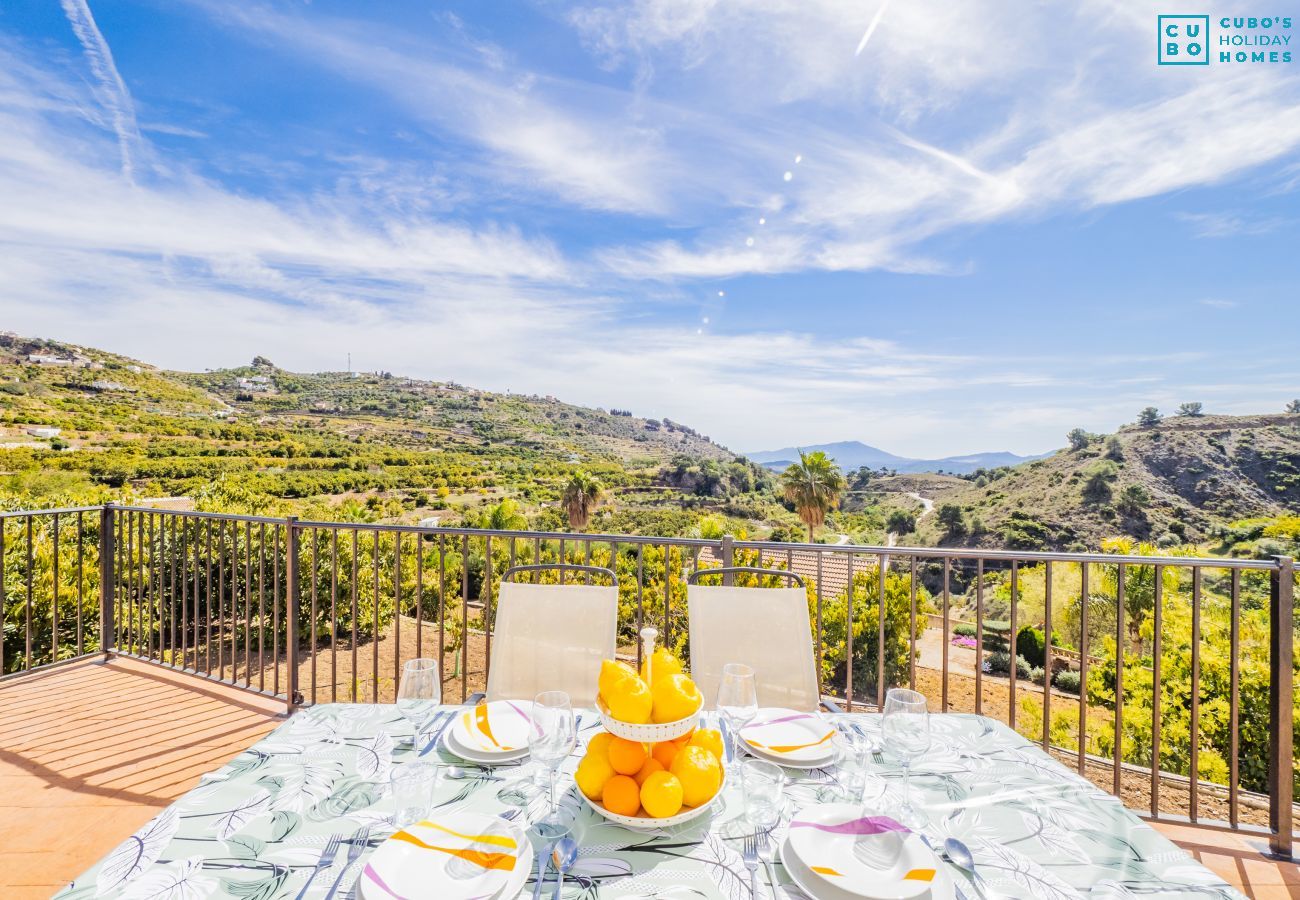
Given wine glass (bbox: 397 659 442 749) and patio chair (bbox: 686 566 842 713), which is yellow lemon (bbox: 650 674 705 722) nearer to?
wine glass (bbox: 397 659 442 749)

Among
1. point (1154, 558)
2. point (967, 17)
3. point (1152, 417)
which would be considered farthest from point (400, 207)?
point (1152, 417)

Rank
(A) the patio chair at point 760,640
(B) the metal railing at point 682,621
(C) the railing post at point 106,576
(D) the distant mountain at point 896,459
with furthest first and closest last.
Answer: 1. (D) the distant mountain at point 896,459
2. (C) the railing post at point 106,576
3. (B) the metal railing at point 682,621
4. (A) the patio chair at point 760,640

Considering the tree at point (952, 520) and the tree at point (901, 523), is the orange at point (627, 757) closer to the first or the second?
the tree at point (952, 520)

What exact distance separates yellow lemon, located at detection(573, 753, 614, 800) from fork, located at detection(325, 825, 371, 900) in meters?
0.32

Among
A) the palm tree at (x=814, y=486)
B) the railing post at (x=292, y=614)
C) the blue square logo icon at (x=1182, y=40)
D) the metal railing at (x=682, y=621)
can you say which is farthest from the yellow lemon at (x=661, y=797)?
the palm tree at (x=814, y=486)

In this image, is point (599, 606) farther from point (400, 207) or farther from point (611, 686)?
point (400, 207)

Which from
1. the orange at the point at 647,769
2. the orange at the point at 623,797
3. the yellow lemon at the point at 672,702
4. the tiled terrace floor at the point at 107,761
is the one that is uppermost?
the yellow lemon at the point at 672,702

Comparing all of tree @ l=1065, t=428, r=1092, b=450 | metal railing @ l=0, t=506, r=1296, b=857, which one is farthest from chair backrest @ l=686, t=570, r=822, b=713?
tree @ l=1065, t=428, r=1092, b=450

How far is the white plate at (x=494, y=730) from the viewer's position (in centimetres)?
115

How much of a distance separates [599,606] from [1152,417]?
50.6 meters

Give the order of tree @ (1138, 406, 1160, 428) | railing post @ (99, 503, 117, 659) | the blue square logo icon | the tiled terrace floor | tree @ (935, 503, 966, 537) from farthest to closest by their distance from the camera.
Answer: tree @ (1138, 406, 1160, 428), tree @ (935, 503, 966, 537), the blue square logo icon, railing post @ (99, 503, 117, 659), the tiled terrace floor

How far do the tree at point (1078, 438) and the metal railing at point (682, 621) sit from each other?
22.3 m

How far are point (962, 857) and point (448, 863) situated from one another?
0.73m

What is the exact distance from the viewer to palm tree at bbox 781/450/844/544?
27.5 m
